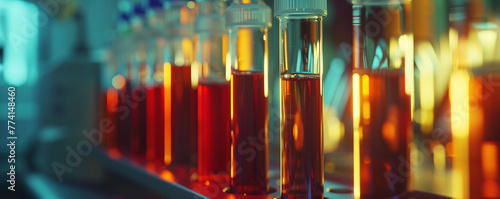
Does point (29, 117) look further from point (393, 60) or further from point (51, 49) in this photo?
point (393, 60)

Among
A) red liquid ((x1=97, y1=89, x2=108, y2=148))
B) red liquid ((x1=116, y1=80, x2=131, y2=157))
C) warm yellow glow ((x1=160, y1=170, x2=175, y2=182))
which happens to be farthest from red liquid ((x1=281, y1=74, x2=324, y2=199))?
red liquid ((x1=97, y1=89, x2=108, y2=148))

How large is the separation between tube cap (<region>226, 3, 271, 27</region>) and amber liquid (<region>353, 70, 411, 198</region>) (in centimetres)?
19

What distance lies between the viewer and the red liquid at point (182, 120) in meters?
0.94

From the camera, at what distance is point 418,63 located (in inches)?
38.4

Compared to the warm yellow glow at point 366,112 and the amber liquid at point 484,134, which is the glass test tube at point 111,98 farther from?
the amber liquid at point 484,134

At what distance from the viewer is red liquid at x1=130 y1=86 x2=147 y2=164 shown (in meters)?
Result: 1.15

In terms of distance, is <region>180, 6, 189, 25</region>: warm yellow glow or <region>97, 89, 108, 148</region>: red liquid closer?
<region>180, 6, 189, 25</region>: warm yellow glow

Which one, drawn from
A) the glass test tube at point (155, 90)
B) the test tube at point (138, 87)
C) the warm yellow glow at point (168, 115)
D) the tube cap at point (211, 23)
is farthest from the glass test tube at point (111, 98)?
the tube cap at point (211, 23)

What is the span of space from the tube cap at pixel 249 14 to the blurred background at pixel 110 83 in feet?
0.71

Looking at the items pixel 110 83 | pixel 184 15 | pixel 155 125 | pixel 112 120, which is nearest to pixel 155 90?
pixel 155 125

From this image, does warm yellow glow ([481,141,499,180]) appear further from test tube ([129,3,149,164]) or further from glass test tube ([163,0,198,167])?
test tube ([129,3,149,164])

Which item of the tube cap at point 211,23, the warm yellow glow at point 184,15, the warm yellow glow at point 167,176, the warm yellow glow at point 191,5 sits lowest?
the warm yellow glow at point 167,176

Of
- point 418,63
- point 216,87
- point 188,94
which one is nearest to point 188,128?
point 188,94

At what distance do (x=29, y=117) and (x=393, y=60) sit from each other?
2394mm
